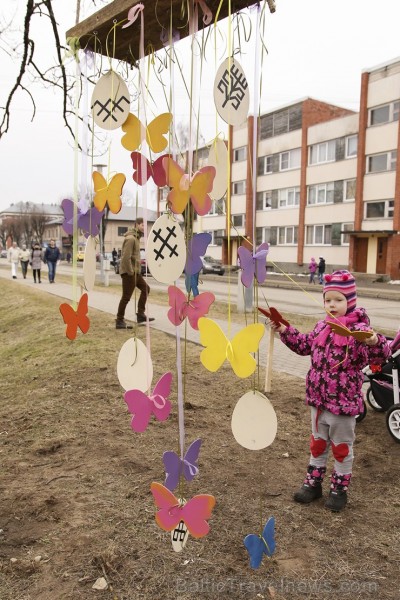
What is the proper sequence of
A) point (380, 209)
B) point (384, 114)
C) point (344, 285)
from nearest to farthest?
point (344, 285) → point (384, 114) → point (380, 209)

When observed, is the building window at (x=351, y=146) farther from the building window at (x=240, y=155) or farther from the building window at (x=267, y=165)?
the building window at (x=240, y=155)

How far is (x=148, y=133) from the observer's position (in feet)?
6.38

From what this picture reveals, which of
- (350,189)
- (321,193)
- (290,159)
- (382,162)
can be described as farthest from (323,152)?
(382,162)

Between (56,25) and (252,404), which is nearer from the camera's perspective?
(252,404)

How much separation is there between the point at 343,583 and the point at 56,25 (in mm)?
6816

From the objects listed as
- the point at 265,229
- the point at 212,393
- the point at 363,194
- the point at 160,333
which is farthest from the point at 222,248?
the point at 212,393

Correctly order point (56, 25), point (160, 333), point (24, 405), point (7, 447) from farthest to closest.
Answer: point (160, 333) → point (56, 25) → point (24, 405) → point (7, 447)

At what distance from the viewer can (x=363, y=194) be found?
1133 inches

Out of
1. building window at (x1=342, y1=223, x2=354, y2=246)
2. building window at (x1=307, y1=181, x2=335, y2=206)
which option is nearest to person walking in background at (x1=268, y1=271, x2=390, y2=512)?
building window at (x1=342, y1=223, x2=354, y2=246)

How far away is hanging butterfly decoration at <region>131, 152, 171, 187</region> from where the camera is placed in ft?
6.33

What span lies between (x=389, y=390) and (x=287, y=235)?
31.5 metres

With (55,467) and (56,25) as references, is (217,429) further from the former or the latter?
(56,25)

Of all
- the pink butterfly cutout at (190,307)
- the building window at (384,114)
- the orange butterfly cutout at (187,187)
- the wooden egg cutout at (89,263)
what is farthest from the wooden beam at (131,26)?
the building window at (384,114)

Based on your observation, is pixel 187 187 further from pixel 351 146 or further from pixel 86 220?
pixel 351 146
